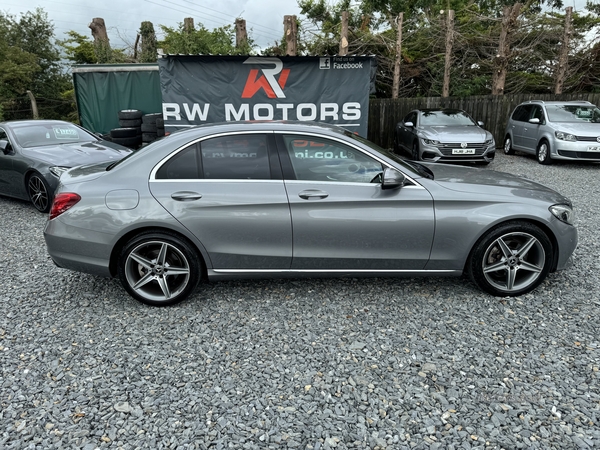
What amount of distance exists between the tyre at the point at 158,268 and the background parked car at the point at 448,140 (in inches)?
319

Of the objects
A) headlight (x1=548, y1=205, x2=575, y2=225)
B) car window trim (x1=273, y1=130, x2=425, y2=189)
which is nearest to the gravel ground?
headlight (x1=548, y1=205, x2=575, y2=225)

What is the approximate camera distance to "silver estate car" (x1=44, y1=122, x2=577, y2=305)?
3.68 metres

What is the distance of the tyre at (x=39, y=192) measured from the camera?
6965 mm

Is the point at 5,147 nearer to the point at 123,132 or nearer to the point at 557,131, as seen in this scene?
the point at 123,132

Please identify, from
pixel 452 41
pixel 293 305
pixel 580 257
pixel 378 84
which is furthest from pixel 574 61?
pixel 293 305

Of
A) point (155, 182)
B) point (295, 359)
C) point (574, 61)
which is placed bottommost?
point (295, 359)

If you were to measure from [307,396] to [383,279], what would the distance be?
6.07ft

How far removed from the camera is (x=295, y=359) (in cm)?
314

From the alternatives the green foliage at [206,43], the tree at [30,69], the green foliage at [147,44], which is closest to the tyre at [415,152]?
the green foliage at [206,43]

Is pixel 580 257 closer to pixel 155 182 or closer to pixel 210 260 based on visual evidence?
pixel 210 260

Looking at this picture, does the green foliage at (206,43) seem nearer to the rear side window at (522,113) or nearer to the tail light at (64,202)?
the rear side window at (522,113)

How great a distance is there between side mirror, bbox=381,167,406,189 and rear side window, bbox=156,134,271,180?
934mm

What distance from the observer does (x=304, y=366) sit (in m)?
3.05

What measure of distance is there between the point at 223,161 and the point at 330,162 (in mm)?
888
